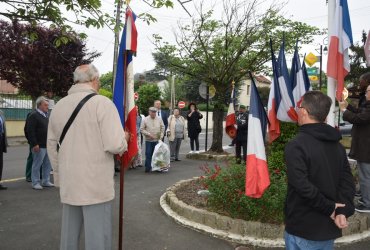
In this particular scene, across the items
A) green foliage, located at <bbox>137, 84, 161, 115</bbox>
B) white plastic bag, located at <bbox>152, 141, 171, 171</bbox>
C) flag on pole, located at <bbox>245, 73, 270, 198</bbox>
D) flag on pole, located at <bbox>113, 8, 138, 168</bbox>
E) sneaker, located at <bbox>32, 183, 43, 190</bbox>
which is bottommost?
sneaker, located at <bbox>32, 183, 43, 190</bbox>

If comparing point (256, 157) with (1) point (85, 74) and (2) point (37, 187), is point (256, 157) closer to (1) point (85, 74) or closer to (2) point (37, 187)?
(1) point (85, 74)

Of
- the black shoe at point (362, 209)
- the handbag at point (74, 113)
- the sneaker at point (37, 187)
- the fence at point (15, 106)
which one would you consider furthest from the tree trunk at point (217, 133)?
the fence at point (15, 106)

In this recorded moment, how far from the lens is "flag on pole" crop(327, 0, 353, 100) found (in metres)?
5.17

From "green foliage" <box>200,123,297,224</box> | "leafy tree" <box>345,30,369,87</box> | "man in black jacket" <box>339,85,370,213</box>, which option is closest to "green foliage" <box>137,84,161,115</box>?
"leafy tree" <box>345,30,369,87</box>

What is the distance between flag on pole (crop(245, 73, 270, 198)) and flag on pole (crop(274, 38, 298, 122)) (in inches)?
34.3

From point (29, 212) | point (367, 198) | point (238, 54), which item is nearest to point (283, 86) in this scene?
point (367, 198)

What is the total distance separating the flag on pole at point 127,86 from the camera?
4.12 metres

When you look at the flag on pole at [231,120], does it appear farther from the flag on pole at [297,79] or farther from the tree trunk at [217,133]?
the flag on pole at [297,79]

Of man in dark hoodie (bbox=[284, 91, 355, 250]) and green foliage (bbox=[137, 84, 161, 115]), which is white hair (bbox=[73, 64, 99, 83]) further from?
green foliage (bbox=[137, 84, 161, 115])

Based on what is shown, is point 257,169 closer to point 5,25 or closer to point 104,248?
point 104,248

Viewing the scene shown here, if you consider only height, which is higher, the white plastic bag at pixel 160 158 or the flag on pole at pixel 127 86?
the flag on pole at pixel 127 86

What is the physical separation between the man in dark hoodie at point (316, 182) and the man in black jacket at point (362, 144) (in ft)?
10.7

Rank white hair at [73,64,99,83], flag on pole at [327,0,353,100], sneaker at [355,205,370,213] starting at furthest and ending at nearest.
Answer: sneaker at [355,205,370,213], flag on pole at [327,0,353,100], white hair at [73,64,99,83]

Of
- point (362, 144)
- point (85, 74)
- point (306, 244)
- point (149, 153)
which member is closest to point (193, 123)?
point (149, 153)
